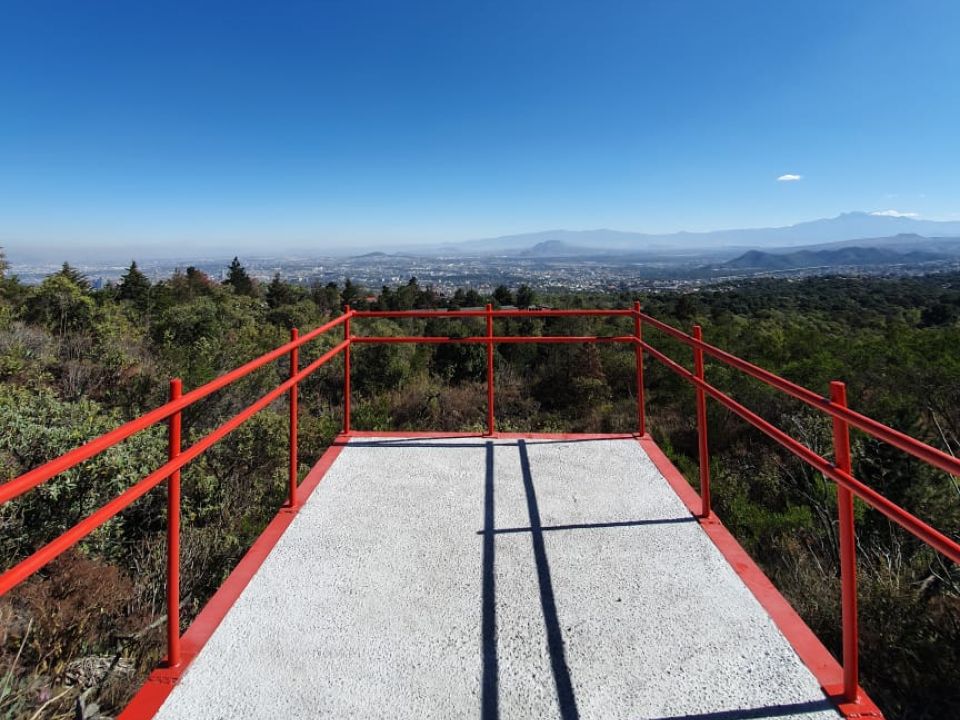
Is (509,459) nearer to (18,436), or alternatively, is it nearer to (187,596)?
(187,596)

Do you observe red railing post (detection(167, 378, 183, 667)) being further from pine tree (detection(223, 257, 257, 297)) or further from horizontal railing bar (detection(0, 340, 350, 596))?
pine tree (detection(223, 257, 257, 297))

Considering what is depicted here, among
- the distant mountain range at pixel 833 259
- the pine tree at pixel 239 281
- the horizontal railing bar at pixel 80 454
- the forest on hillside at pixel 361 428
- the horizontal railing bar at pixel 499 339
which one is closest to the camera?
the horizontal railing bar at pixel 80 454

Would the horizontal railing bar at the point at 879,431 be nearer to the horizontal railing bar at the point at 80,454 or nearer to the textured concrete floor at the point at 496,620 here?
the textured concrete floor at the point at 496,620

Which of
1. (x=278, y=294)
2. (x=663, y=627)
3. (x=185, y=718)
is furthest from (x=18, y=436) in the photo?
(x=278, y=294)

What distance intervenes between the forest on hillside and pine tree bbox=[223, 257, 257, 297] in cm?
2226

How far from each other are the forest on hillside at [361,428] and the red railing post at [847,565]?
858mm

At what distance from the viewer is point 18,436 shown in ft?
12.3

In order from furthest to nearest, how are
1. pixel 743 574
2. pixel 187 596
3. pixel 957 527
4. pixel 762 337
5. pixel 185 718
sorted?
pixel 762 337 → pixel 957 527 → pixel 187 596 → pixel 743 574 → pixel 185 718

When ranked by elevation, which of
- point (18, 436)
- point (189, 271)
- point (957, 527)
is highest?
point (189, 271)

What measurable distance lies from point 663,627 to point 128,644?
2.29 meters

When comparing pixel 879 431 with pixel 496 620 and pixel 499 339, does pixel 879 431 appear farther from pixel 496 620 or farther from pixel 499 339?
pixel 499 339

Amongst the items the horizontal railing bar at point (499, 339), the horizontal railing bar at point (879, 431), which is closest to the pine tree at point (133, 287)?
the horizontal railing bar at point (499, 339)

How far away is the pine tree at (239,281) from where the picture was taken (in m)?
35.2

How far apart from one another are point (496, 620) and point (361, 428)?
4906 mm
